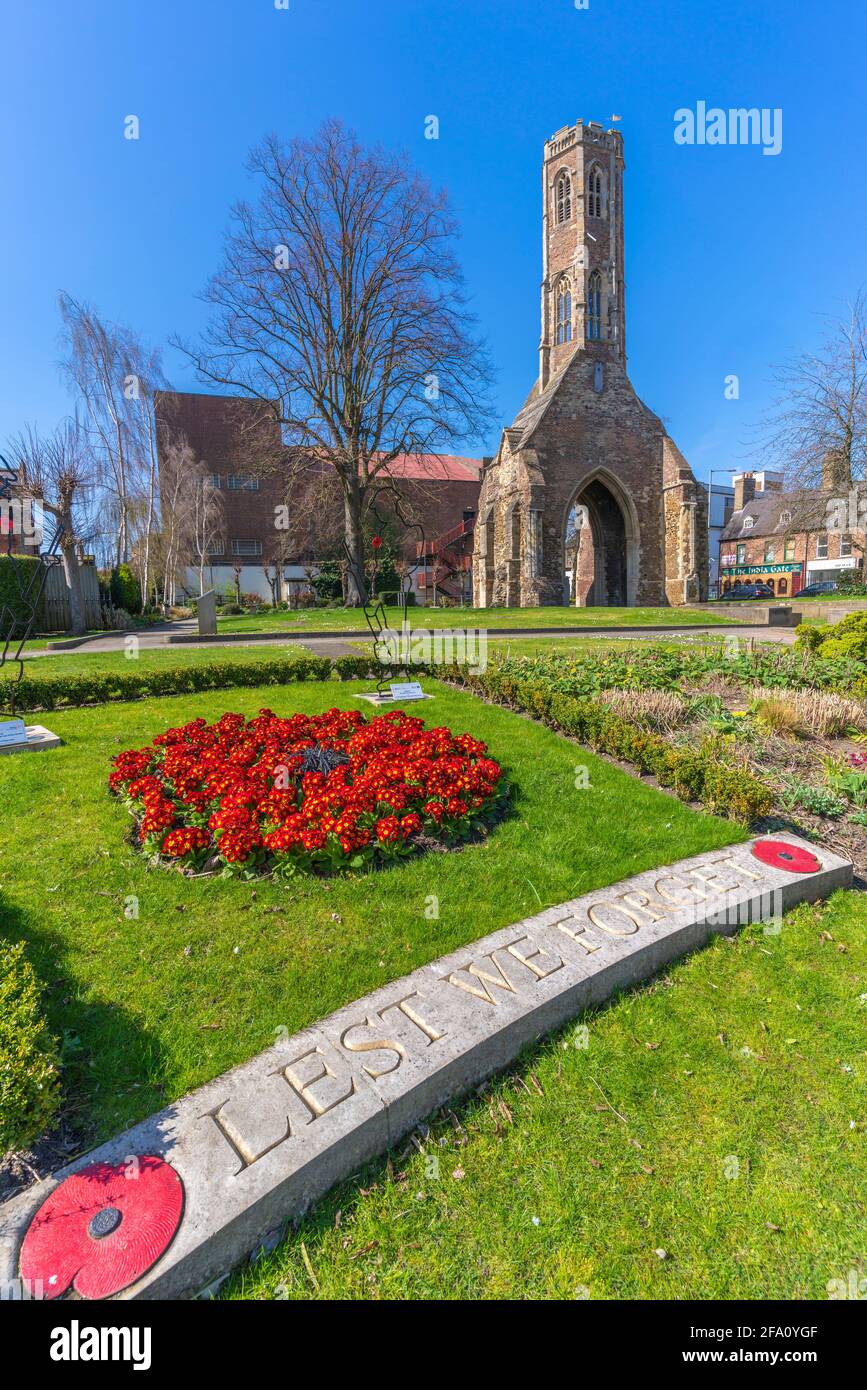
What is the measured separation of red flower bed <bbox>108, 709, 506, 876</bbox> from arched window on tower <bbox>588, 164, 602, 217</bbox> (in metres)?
39.5

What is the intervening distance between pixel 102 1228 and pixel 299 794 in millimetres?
3234

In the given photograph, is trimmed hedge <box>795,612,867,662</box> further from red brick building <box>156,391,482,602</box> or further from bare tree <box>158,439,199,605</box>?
red brick building <box>156,391,482,602</box>

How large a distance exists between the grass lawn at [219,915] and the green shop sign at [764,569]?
53.5 metres

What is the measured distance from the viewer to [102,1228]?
6.46 ft

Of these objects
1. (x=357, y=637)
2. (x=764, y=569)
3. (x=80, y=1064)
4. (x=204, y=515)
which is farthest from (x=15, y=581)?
(x=764, y=569)

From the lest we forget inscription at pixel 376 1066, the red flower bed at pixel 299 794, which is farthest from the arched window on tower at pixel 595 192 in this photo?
the lest we forget inscription at pixel 376 1066

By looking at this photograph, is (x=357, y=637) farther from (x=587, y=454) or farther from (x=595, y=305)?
(x=595, y=305)

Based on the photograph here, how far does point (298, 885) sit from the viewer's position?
4176 millimetres

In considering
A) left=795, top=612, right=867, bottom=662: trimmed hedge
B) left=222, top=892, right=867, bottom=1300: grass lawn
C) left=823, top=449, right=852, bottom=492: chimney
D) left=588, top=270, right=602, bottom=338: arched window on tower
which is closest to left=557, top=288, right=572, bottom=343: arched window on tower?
left=588, top=270, right=602, bottom=338: arched window on tower

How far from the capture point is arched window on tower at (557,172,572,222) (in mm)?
33812
